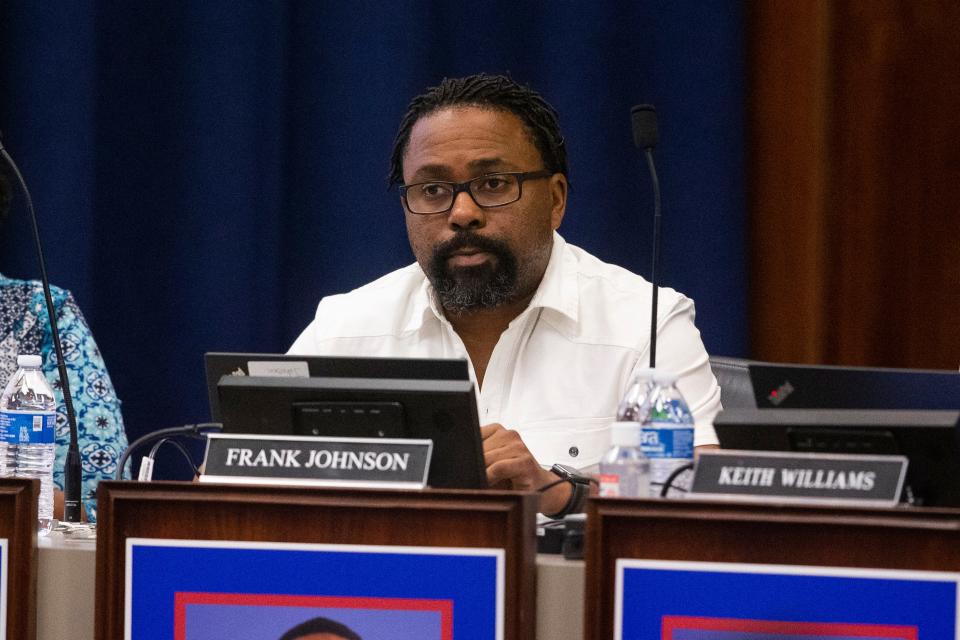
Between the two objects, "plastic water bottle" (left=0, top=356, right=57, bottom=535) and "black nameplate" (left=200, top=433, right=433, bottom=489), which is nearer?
"black nameplate" (left=200, top=433, right=433, bottom=489)

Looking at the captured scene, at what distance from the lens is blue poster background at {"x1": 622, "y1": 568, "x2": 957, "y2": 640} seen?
3.38ft

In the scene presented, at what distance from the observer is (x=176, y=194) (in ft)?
9.45

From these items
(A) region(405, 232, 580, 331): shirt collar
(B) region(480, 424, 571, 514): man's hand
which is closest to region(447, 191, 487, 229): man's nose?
(A) region(405, 232, 580, 331): shirt collar

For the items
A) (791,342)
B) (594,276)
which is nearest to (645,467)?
(594,276)

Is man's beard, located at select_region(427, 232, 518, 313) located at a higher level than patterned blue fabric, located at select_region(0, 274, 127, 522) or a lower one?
higher

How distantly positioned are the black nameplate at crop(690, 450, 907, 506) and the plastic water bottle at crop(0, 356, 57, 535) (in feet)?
2.68

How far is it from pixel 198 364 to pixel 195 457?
229 mm

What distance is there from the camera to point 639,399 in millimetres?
1601

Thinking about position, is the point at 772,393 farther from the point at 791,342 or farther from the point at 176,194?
the point at 176,194

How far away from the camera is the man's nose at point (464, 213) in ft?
7.11

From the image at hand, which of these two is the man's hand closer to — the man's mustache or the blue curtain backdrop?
the man's mustache

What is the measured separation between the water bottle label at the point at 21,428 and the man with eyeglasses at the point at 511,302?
650 mm

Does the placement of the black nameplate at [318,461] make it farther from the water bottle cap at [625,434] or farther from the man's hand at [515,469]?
the man's hand at [515,469]

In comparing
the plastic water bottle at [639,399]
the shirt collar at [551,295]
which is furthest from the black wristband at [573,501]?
the shirt collar at [551,295]
